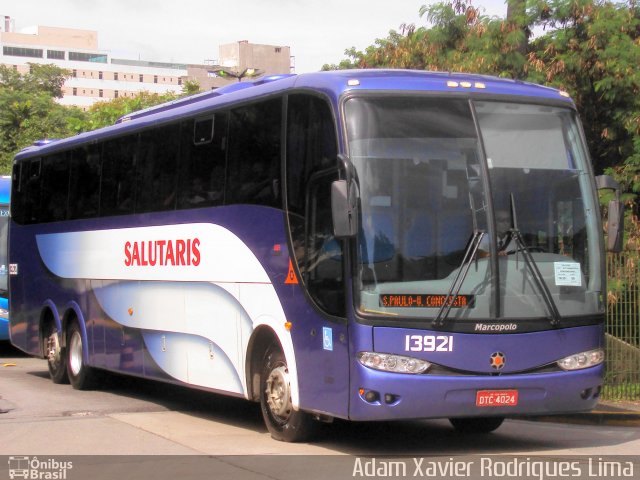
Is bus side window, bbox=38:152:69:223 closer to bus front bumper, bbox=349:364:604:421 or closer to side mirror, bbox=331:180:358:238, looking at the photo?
side mirror, bbox=331:180:358:238

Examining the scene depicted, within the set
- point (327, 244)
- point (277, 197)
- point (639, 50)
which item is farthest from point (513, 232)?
point (639, 50)

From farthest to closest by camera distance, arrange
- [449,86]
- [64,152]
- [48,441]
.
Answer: [64,152], [48,441], [449,86]

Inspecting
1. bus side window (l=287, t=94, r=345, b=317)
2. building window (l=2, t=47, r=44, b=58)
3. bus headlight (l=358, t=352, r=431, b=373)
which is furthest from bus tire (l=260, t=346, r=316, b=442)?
building window (l=2, t=47, r=44, b=58)

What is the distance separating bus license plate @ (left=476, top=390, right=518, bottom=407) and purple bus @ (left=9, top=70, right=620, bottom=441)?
0.04 ft

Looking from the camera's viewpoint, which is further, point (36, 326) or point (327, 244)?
point (36, 326)

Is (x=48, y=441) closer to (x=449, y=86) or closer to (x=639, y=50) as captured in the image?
(x=449, y=86)

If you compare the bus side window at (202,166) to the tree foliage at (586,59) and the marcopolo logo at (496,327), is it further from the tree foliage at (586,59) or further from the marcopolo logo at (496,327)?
the tree foliage at (586,59)

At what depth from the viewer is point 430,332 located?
9.33 metres

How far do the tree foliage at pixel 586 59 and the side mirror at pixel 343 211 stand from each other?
1059cm

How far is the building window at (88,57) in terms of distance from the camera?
509 feet

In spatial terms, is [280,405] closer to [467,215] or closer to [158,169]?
[467,215]

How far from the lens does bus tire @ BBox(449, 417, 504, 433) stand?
453 inches

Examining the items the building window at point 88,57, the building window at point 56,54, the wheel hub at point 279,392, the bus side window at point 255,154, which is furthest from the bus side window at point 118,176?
the building window at point 88,57

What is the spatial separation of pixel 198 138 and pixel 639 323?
20.6ft
